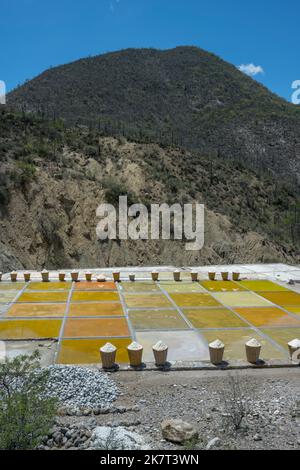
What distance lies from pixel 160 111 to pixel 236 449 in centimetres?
6176

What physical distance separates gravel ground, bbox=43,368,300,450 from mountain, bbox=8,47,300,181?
125 feet

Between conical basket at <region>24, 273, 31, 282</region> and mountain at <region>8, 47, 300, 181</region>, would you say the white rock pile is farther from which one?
mountain at <region>8, 47, 300, 181</region>

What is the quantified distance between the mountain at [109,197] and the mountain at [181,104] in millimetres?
11710

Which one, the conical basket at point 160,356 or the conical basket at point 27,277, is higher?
the conical basket at point 27,277

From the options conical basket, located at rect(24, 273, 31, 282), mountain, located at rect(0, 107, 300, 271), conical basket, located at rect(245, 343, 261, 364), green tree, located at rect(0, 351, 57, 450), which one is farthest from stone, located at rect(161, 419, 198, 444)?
mountain, located at rect(0, 107, 300, 271)

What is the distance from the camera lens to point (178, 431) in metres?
6.84

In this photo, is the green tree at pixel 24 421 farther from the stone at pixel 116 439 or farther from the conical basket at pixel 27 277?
the conical basket at pixel 27 277

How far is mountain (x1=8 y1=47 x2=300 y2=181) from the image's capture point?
57062 mm

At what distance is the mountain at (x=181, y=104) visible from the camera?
57.1 meters

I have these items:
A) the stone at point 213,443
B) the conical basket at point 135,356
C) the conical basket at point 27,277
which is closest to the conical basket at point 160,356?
the conical basket at point 135,356

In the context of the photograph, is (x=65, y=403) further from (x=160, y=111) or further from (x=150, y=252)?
(x=160, y=111)

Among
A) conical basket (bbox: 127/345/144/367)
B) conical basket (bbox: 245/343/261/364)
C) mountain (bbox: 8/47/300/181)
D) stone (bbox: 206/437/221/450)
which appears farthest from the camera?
mountain (bbox: 8/47/300/181)

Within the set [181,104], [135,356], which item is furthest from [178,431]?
[181,104]

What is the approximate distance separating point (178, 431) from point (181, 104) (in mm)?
66450
